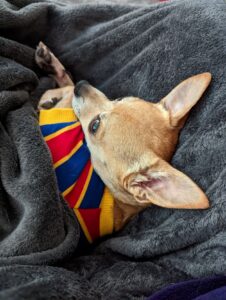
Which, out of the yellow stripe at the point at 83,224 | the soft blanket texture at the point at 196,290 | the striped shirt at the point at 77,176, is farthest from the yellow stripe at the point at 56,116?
the soft blanket texture at the point at 196,290

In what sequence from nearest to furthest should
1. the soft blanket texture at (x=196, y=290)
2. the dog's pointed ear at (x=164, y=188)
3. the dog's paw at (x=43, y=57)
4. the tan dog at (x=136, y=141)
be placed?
1. the soft blanket texture at (x=196, y=290)
2. the dog's pointed ear at (x=164, y=188)
3. the tan dog at (x=136, y=141)
4. the dog's paw at (x=43, y=57)

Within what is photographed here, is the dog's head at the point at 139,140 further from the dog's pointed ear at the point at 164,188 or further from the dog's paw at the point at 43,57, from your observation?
the dog's paw at the point at 43,57

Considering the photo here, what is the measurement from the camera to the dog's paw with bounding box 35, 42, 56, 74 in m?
2.03

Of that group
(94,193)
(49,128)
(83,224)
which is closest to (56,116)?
(49,128)

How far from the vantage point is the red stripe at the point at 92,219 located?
1.66 meters

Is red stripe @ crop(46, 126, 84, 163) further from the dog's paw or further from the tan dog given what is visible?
the dog's paw

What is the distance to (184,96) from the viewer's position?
62.8 inches

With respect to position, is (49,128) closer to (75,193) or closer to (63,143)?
(63,143)

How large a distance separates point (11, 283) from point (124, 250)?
0.55m

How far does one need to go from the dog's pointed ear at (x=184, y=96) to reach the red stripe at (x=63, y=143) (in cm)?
39

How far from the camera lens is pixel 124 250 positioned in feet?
5.28

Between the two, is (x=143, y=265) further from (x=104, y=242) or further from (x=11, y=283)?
(x=11, y=283)

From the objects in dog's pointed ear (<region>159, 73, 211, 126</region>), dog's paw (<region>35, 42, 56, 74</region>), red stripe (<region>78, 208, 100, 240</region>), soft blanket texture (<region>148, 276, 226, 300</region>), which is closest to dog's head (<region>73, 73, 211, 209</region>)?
dog's pointed ear (<region>159, 73, 211, 126</region>)

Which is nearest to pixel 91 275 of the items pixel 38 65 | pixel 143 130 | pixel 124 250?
pixel 124 250
